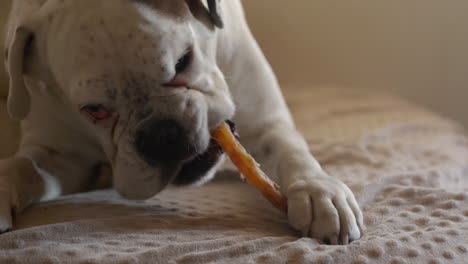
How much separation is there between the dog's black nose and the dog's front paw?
18cm

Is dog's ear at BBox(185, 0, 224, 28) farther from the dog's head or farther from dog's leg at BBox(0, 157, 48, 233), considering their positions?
dog's leg at BBox(0, 157, 48, 233)

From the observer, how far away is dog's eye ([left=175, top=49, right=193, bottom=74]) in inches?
40.6

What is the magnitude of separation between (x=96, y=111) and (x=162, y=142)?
128 millimetres

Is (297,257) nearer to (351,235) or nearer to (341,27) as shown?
(351,235)

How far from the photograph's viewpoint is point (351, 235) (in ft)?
2.98

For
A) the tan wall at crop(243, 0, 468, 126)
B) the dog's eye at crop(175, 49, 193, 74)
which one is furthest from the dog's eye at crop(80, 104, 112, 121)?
the tan wall at crop(243, 0, 468, 126)

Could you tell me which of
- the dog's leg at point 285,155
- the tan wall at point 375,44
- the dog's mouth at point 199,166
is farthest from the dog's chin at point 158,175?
the tan wall at point 375,44

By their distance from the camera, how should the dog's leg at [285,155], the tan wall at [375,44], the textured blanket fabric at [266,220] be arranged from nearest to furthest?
1. the textured blanket fabric at [266,220]
2. the dog's leg at [285,155]
3. the tan wall at [375,44]

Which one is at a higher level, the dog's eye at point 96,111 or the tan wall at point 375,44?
the dog's eye at point 96,111

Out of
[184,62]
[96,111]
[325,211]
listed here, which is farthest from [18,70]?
[325,211]

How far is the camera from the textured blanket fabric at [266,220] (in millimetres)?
832

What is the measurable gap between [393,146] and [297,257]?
2.41 ft

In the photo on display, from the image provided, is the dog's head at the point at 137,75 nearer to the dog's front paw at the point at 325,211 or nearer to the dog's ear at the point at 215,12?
the dog's ear at the point at 215,12

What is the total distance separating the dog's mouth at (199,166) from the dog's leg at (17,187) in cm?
26
